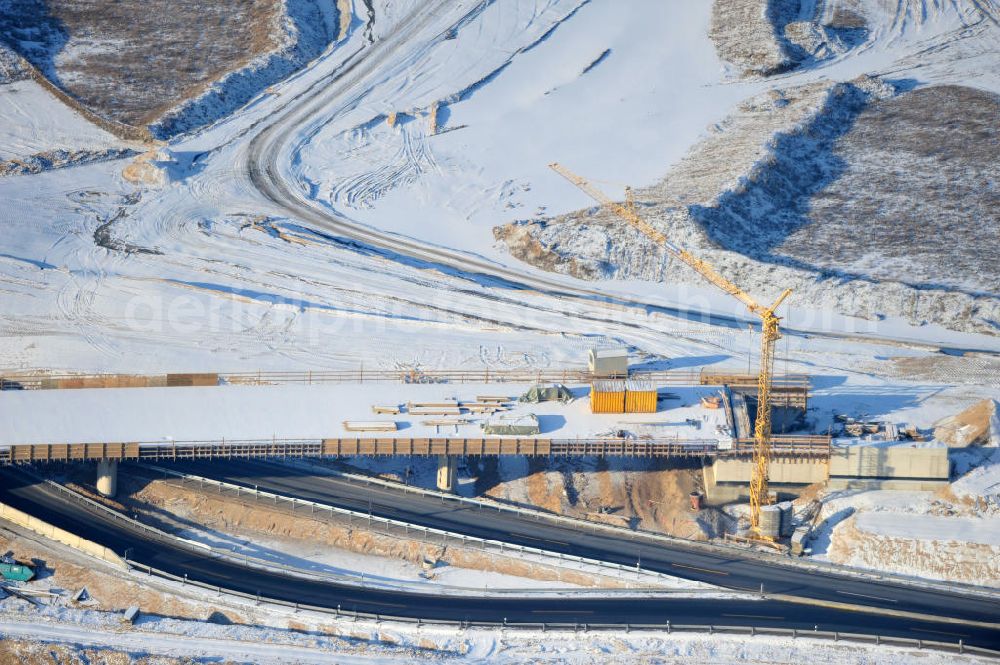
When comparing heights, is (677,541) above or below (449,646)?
above

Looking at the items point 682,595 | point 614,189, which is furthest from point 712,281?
point 682,595

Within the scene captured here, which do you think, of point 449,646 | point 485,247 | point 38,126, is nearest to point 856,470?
point 449,646

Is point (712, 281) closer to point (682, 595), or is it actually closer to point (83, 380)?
point (682, 595)

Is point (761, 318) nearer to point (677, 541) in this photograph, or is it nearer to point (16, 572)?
point (677, 541)

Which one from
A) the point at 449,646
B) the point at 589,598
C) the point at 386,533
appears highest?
the point at 386,533

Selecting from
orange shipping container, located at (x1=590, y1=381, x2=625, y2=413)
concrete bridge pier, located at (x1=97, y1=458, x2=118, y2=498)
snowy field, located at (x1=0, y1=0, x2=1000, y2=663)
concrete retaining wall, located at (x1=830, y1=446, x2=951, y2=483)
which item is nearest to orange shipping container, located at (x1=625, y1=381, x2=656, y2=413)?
orange shipping container, located at (x1=590, y1=381, x2=625, y2=413)

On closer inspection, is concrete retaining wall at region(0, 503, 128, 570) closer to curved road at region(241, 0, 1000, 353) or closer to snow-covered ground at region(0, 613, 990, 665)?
snow-covered ground at region(0, 613, 990, 665)

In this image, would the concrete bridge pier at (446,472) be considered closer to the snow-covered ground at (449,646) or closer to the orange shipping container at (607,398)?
the orange shipping container at (607,398)
